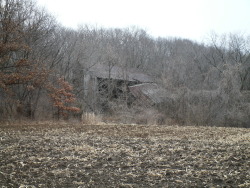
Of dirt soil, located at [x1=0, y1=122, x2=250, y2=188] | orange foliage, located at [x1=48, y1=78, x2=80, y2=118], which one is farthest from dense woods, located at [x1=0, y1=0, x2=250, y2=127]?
dirt soil, located at [x1=0, y1=122, x2=250, y2=188]

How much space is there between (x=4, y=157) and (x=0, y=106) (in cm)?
→ 1085

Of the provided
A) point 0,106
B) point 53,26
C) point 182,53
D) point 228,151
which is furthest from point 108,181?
point 182,53

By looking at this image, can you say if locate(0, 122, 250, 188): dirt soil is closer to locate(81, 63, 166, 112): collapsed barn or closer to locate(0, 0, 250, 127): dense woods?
locate(0, 0, 250, 127): dense woods

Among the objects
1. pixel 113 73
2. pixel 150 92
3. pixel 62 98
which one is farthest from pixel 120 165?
pixel 113 73

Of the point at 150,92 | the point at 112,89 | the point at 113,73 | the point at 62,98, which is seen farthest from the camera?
the point at 113,73

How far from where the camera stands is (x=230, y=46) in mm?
35344

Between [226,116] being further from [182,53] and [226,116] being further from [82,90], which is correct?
[182,53]

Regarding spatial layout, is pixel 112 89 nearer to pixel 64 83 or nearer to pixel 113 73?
pixel 113 73

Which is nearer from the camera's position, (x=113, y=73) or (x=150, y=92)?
(x=150, y=92)

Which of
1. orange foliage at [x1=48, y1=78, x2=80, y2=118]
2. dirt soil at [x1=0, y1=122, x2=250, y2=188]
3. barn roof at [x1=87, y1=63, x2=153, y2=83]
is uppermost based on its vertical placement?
barn roof at [x1=87, y1=63, x2=153, y2=83]

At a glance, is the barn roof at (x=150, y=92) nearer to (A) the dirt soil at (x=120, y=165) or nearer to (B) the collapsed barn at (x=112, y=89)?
(B) the collapsed barn at (x=112, y=89)

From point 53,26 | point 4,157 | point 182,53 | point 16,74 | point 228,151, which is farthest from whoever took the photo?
point 182,53

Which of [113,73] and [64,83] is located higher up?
[113,73]

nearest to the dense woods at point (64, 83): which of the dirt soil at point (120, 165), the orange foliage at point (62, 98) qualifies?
the orange foliage at point (62, 98)
